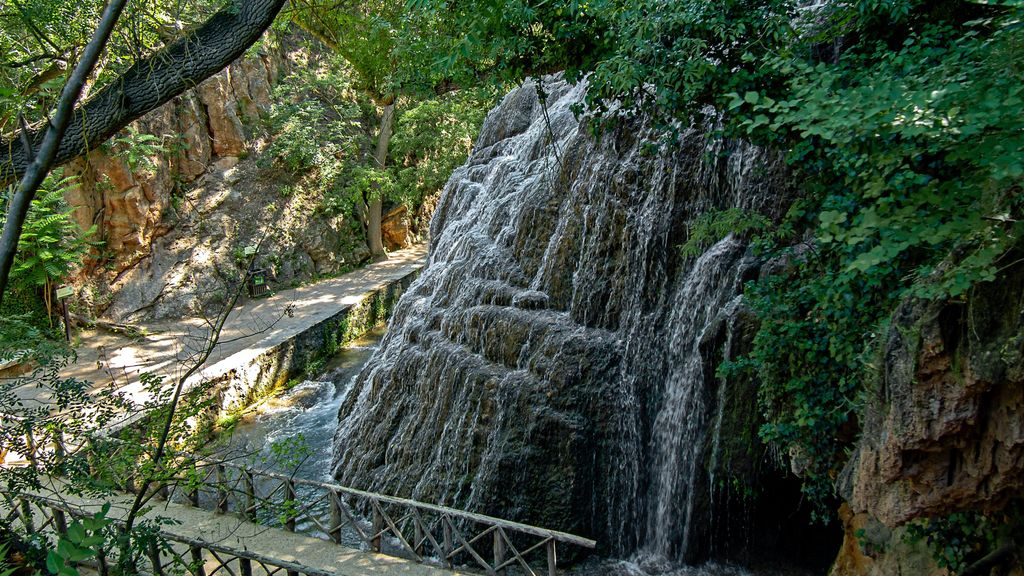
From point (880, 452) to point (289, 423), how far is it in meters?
10.6

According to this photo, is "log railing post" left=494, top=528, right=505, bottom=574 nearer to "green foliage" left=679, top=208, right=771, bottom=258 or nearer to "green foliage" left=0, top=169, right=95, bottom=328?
"green foliage" left=679, top=208, right=771, bottom=258

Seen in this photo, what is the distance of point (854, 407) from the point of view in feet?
15.7

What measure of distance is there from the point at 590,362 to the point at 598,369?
130mm

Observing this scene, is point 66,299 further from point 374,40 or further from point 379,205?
point 374,40

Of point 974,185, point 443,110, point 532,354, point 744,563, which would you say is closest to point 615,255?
point 532,354

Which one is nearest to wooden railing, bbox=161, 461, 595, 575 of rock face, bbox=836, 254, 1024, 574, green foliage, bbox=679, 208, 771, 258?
rock face, bbox=836, 254, 1024, 574

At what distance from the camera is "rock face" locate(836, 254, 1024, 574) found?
11.0 ft

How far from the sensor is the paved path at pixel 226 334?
12844mm

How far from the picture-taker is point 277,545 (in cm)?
743

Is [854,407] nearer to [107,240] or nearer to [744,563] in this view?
[744,563]

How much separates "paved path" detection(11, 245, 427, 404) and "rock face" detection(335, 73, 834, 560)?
418 cm

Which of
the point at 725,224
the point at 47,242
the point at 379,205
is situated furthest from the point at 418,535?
the point at 379,205

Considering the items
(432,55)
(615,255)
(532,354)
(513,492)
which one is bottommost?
(513,492)

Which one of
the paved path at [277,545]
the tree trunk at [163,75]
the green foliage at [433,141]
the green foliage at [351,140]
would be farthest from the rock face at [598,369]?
the green foliage at [433,141]
